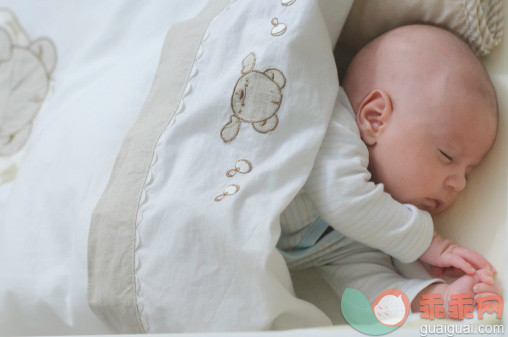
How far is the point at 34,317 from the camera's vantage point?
0.78m

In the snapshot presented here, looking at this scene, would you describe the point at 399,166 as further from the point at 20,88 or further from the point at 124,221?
the point at 20,88

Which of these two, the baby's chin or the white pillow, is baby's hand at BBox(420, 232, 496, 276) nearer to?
the baby's chin

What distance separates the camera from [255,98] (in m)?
0.75

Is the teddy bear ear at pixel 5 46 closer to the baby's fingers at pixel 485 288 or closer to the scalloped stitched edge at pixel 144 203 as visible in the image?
the scalloped stitched edge at pixel 144 203

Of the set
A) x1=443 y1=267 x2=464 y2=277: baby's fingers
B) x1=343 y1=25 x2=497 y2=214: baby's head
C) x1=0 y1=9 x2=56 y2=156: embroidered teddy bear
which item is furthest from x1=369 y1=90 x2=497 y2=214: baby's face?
x1=0 y1=9 x2=56 y2=156: embroidered teddy bear

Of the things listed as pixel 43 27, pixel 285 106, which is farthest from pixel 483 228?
pixel 43 27

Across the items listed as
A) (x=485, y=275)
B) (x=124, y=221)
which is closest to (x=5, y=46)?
(x=124, y=221)

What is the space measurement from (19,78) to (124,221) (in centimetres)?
53

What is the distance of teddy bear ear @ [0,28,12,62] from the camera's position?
110 cm

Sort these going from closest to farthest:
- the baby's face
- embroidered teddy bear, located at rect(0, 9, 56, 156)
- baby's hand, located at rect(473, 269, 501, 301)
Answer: baby's hand, located at rect(473, 269, 501, 301) < the baby's face < embroidered teddy bear, located at rect(0, 9, 56, 156)

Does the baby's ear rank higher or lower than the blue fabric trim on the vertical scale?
higher

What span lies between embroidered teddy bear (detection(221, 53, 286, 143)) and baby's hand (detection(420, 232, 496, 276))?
29 cm

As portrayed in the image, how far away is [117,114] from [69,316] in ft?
0.96

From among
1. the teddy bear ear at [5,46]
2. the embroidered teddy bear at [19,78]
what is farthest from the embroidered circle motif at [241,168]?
the teddy bear ear at [5,46]
